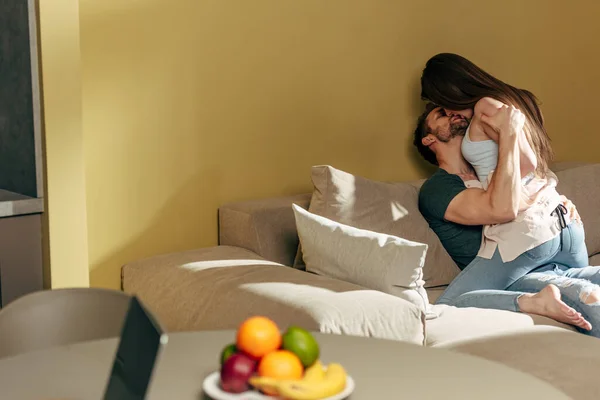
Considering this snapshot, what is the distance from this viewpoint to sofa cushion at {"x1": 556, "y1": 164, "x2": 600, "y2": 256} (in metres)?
3.67

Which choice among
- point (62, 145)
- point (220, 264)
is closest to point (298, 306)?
point (220, 264)

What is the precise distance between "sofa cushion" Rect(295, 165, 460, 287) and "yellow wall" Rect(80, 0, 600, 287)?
0.37 m

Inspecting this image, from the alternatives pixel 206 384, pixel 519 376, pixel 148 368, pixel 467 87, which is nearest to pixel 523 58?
pixel 467 87

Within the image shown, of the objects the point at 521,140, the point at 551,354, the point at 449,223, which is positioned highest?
the point at 521,140

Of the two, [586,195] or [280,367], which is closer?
[280,367]

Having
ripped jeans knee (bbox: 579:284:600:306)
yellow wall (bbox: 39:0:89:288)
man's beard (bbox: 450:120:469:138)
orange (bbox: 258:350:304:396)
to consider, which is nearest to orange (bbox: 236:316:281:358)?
orange (bbox: 258:350:304:396)

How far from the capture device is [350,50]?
3496 mm

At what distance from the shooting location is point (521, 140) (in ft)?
10.4

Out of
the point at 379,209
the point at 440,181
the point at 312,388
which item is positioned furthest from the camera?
the point at 440,181

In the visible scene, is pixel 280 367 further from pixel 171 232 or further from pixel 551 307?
pixel 171 232

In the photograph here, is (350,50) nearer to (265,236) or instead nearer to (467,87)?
(467,87)

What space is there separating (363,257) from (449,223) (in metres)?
0.63

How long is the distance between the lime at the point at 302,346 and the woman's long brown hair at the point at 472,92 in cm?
206

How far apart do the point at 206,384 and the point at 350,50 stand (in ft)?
7.56
